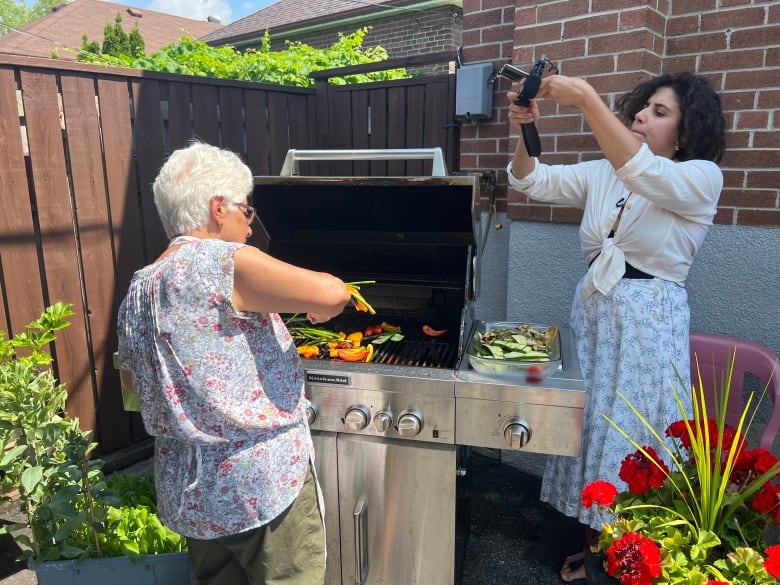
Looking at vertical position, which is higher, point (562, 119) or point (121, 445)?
point (562, 119)

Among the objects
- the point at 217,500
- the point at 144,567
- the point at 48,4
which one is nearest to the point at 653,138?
the point at 217,500

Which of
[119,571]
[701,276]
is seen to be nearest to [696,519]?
[701,276]

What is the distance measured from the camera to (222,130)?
3957 millimetres

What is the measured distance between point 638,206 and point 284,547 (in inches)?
71.7

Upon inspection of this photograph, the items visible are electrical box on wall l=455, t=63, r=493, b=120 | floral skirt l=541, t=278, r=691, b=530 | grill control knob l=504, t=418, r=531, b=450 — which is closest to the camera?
grill control knob l=504, t=418, r=531, b=450

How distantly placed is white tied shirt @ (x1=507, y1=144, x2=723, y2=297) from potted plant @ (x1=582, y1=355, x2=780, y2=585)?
34.3 inches

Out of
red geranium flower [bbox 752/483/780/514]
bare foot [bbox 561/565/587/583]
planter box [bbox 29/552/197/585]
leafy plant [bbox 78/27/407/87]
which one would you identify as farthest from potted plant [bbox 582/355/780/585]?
leafy plant [bbox 78/27/407/87]

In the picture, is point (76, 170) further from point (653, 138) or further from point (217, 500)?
point (653, 138)

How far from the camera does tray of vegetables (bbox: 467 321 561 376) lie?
1.89 m

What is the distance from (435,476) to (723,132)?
175 centimetres

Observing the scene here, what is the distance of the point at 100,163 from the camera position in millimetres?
3242

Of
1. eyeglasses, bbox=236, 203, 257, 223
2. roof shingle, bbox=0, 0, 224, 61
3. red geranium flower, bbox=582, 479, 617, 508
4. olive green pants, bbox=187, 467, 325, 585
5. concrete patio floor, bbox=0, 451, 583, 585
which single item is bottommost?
concrete patio floor, bbox=0, 451, 583, 585

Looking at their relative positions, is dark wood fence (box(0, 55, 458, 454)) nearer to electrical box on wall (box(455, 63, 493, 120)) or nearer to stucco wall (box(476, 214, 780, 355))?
electrical box on wall (box(455, 63, 493, 120))

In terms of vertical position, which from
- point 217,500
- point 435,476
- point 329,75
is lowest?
point 435,476
